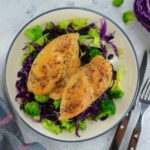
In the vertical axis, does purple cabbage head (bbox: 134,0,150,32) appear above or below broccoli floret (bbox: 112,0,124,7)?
below

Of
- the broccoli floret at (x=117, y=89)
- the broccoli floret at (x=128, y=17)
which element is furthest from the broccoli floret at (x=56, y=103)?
the broccoli floret at (x=128, y=17)

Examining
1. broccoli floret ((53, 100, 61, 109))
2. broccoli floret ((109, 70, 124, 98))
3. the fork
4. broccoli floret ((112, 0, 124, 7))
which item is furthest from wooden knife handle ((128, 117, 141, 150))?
broccoli floret ((112, 0, 124, 7))

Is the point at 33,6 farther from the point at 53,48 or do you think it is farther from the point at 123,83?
the point at 123,83

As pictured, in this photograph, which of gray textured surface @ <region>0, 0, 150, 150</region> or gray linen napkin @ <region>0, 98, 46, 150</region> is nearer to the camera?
gray linen napkin @ <region>0, 98, 46, 150</region>

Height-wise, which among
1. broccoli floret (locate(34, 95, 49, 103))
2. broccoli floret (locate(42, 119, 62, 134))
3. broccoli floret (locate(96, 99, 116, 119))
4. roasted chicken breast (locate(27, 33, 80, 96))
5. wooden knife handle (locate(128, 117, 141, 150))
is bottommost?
wooden knife handle (locate(128, 117, 141, 150))

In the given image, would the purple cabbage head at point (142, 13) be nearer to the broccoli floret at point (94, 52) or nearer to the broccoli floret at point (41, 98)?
the broccoli floret at point (94, 52)

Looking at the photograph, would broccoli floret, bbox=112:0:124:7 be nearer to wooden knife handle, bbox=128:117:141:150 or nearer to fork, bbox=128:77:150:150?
fork, bbox=128:77:150:150

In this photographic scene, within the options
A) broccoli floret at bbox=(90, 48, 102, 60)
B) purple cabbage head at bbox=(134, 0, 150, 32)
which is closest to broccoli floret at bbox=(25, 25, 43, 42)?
broccoli floret at bbox=(90, 48, 102, 60)
